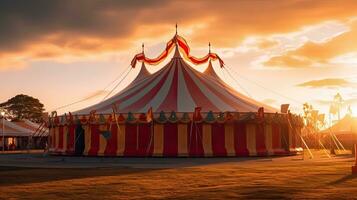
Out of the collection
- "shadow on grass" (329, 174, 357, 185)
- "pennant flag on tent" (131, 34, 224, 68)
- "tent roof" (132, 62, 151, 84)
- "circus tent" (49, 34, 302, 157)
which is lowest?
"shadow on grass" (329, 174, 357, 185)

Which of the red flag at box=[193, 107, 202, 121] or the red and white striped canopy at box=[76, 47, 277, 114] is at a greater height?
the red and white striped canopy at box=[76, 47, 277, 114]

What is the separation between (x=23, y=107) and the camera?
59000 millimetres

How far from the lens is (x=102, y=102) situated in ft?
69.9

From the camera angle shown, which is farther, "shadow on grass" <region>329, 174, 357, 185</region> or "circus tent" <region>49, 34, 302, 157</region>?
"circus tent" <region>49, 34, 302, 157</region>

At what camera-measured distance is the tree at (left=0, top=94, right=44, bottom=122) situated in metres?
58.6

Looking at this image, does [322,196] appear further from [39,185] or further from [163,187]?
[39,185]

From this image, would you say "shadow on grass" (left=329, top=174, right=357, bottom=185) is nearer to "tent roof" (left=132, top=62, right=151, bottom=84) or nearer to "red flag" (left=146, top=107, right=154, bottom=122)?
"red flag" (left=146, top=107, right=154, bottom=122)

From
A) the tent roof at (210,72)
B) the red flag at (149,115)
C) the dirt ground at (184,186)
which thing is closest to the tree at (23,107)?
the tent roof at (210,72)

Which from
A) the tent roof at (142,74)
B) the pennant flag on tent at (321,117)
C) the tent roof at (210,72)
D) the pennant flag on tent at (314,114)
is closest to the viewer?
the pennant flag on tent at (314,114)

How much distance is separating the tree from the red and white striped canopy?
40.0 meters

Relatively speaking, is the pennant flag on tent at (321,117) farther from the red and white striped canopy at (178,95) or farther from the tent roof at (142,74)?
the tent roof at (142,74)

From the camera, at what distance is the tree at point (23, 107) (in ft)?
192

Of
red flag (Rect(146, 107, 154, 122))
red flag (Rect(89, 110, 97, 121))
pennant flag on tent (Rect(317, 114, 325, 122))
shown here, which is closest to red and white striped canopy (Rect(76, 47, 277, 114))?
red flag (Rect(89, 110, 97, 121))

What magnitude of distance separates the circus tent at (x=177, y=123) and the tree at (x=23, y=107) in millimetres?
39590
